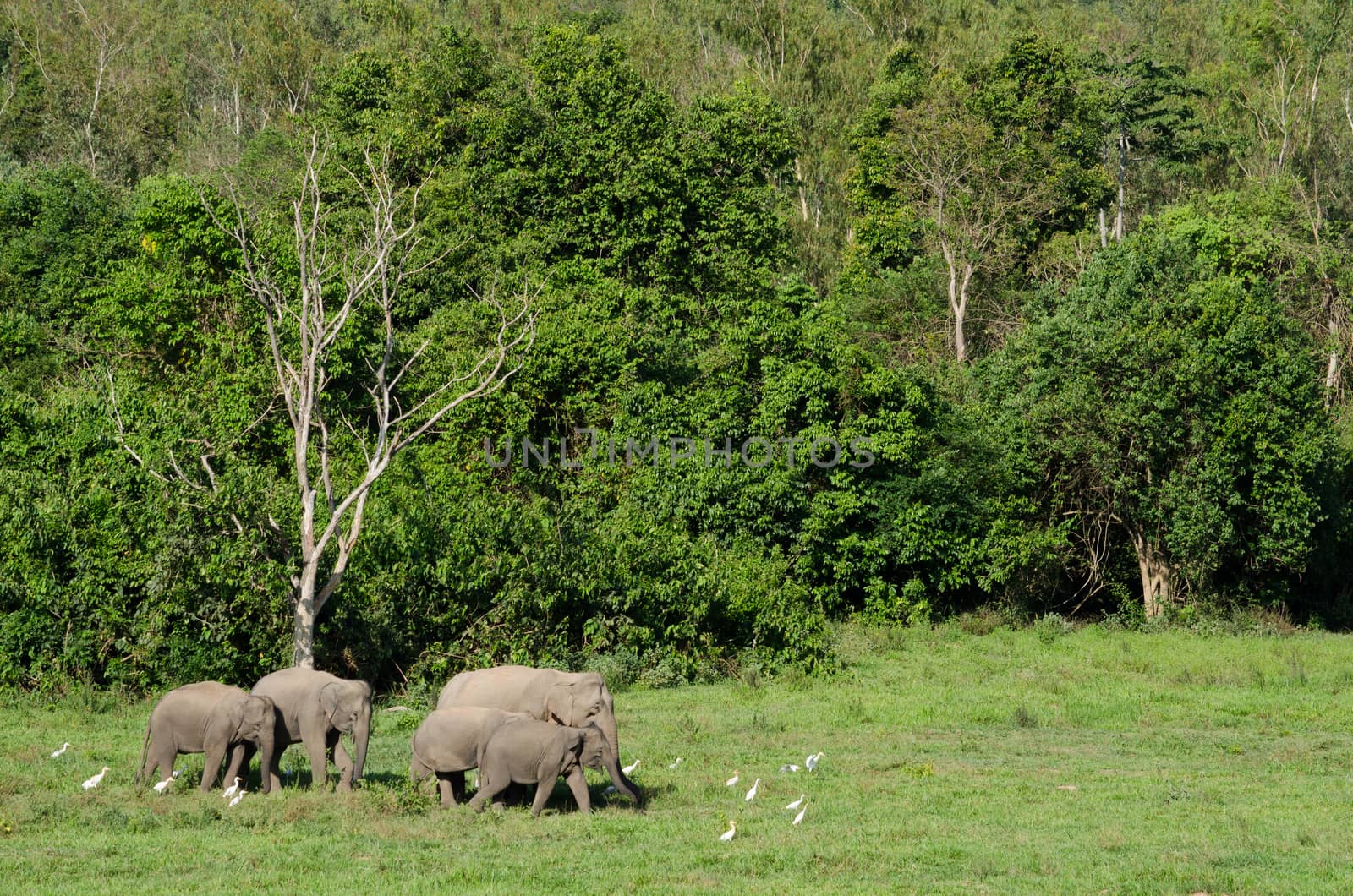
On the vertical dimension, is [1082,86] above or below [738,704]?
above

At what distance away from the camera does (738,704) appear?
20406 mm

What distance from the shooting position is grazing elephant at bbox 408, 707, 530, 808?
1332 cm

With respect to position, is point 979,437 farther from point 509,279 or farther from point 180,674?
point 180,674

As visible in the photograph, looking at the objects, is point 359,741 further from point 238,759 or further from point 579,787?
point 579,787

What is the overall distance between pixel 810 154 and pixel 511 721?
151ft

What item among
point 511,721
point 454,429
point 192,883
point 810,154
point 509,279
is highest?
point 810,154

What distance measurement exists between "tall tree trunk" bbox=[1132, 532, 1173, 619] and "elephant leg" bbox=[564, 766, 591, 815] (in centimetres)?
2076

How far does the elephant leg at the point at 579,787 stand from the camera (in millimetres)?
13219

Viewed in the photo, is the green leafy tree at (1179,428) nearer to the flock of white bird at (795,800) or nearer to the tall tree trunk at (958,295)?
the tall tree trunk at (958,295)

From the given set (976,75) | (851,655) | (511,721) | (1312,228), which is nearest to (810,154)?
(976,75)

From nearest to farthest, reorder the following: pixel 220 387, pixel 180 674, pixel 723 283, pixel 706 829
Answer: pixel 706 829 → pixel 180 674 → pixel 220 387 → pixel 723 283

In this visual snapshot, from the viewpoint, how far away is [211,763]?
1377 centimetres

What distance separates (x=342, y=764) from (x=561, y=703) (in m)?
2.16

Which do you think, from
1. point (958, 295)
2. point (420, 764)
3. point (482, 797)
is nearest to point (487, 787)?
point (482, 797)
